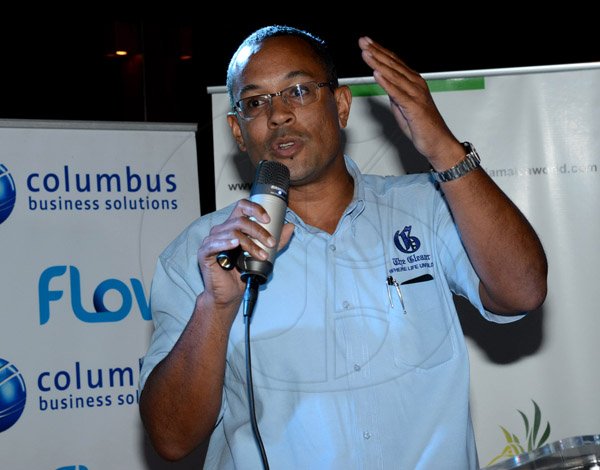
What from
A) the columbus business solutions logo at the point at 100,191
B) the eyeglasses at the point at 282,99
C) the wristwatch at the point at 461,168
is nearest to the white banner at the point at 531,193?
the columbus business solutions logo at the point at 100,191

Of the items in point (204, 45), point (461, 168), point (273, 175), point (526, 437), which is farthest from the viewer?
point (204, 45)

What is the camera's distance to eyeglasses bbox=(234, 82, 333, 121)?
208 cm

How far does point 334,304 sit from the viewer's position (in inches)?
79.5

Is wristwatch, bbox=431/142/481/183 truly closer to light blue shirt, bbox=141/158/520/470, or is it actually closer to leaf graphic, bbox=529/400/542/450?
light blue shirt, bbox=141/158/520/470

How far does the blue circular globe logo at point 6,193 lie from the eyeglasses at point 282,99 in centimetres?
175

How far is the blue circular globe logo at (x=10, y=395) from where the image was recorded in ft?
11.2

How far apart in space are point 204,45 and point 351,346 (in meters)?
4.60

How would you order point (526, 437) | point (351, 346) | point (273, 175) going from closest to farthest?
1. point (273, 175)
2. point (351, 346)
3. point (526, 437)

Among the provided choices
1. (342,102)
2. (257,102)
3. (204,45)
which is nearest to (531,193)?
(342,102)

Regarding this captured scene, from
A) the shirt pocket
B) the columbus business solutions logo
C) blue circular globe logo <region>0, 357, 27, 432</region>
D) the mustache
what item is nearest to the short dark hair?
the mustache

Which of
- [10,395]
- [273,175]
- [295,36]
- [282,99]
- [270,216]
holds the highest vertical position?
[295,36]

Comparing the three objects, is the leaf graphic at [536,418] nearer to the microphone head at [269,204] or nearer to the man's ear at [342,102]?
the man's ear at [342,102]

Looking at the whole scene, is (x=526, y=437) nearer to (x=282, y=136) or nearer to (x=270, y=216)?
(x=282, y=136)

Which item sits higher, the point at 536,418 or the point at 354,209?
the point at 354,209
